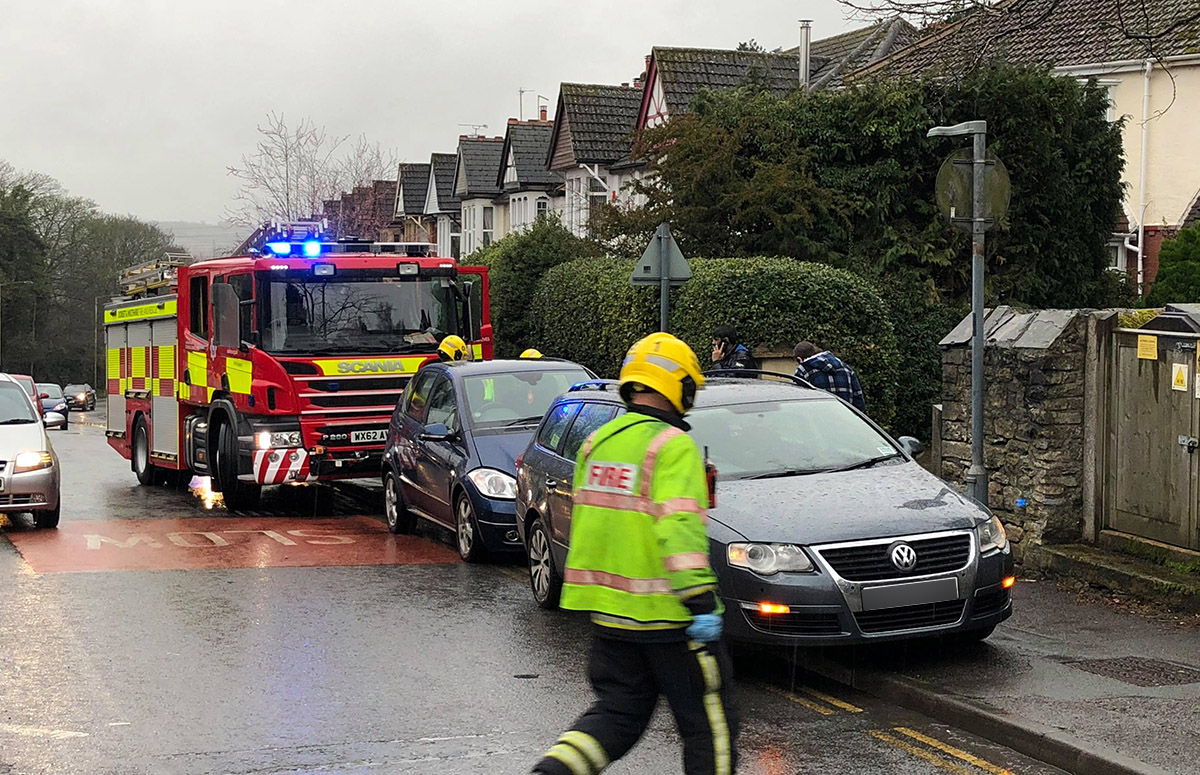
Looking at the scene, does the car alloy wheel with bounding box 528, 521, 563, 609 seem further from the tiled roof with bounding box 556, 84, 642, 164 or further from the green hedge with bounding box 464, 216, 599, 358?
the tiled roof with bounding box 556, 84, 642, 164

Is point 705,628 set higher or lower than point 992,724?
higher

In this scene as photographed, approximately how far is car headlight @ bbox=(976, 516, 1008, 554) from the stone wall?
270 cm

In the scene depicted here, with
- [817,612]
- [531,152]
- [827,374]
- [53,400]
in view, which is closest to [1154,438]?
[827,374]

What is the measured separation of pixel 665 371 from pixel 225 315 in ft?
40.1

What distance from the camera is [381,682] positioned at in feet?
26.0

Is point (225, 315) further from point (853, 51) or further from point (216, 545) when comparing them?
point (853, 51)

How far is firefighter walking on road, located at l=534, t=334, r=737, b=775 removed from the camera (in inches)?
191

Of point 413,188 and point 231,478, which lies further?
point 413,188

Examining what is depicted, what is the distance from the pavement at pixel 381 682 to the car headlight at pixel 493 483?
623 mm

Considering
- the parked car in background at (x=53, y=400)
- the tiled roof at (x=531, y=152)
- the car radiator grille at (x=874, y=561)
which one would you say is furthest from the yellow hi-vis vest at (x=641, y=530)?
the tiled roof at (x=531, y=152)

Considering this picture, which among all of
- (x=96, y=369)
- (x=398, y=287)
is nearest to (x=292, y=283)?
(x=398, y=287)

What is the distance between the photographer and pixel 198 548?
1334 cm

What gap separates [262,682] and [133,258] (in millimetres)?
92124

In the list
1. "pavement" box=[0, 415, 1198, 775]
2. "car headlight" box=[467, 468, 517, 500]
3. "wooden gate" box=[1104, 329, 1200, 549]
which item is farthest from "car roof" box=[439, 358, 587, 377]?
"wooden gate" box=[1104, 329, 1200, 549]
